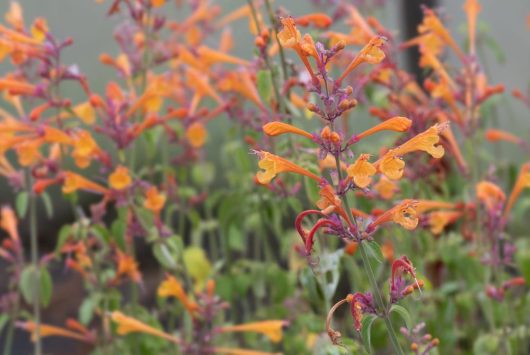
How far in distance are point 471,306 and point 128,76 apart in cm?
139

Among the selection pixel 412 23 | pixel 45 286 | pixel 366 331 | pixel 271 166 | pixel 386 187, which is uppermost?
pixel 412 23

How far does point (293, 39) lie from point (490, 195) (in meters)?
1.04

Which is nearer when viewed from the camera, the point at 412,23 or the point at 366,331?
the point at 366,331

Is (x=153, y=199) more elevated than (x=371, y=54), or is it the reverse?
(x=371, y=54)

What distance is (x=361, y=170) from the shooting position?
1659 mm

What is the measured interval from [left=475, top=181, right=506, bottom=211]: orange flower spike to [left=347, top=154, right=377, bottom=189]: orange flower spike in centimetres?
84

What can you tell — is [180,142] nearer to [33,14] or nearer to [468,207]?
[468,207]

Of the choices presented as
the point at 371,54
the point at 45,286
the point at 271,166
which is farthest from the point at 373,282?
the point at 45,286

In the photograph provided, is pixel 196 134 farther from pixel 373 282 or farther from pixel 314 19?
pixel 373 282

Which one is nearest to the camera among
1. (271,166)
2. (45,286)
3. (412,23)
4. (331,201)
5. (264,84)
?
(331,201)

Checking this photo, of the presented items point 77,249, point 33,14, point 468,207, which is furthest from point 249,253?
point 468,207

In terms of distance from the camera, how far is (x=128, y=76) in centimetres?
303

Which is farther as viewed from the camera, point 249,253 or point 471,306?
point 249,253

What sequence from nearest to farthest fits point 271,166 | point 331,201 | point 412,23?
point 331,201
point 271,166
point 412,23
